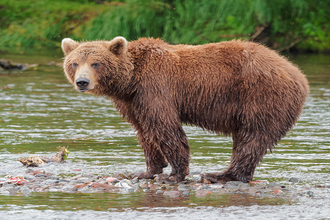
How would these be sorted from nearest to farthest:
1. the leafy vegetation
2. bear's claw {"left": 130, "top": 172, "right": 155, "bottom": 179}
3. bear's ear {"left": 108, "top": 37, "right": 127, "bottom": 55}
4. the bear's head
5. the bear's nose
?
1. the bear's nose
2. the bear's head
3. bear's ear {"left": 108, "top": 37, "right": 127, "bottom": 55}
4. bear's claw {"left": 130, "top": 172, "right": 155, "bottom": 179}
5. the leafy vegetation

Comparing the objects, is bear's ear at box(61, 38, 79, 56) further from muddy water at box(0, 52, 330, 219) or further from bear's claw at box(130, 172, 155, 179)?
bear's claw at box(130, 172, 155, 179)

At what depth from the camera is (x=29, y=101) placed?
12.0 m

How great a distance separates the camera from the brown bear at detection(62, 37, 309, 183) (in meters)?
6.14

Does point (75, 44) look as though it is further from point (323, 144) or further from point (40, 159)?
point (323, 144)

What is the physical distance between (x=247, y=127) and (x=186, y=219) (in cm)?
175

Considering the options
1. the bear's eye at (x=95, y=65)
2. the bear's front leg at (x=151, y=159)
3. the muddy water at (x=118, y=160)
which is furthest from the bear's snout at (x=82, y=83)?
the muddy water at (x=118, y=160)

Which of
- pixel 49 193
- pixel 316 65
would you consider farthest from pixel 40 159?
pixel 316 65

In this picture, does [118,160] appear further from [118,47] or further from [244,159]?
[244,159]

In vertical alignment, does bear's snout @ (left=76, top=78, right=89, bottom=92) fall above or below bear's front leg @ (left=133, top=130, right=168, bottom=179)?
above

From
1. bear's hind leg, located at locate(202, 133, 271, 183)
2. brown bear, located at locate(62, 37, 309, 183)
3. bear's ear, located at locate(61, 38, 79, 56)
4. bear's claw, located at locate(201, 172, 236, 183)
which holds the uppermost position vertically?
bear's ear, located at locate(61, 38, 79, 56)

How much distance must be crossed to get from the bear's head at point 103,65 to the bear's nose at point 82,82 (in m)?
0.04

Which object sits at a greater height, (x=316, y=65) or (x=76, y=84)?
(x=76, y=84)

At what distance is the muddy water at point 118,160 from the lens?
505 cm

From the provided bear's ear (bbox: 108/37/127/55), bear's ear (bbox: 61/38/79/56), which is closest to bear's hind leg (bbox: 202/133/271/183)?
bear's ear (bbox: 108/37/127/55)
